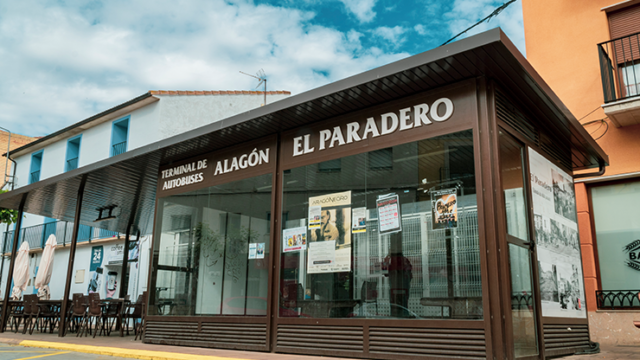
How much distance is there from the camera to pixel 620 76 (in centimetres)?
971

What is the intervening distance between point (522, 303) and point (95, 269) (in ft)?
63.8

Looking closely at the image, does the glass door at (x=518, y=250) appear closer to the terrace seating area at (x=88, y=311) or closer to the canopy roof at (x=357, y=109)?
the canopy roof at (x=357, y=109)

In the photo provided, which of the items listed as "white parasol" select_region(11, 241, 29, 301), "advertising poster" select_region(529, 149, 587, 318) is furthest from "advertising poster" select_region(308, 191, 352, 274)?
Answer: "white parasol" select_region(11, 241, 29, 301)

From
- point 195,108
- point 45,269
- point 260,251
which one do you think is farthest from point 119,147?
point 260,251

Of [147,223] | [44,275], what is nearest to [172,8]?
[147,223]

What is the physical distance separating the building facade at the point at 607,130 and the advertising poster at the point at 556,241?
177cm

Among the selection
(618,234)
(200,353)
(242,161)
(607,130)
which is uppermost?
(607,130)

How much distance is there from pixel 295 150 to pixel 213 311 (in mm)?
2926

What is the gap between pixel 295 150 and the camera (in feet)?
24.3

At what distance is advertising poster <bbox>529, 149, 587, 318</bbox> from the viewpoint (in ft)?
20.8

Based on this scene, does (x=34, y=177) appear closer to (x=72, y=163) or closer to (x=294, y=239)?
(x=72, y=163)

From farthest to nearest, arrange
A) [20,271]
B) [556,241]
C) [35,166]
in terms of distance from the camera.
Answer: [35,166], [20,271], [556,241]

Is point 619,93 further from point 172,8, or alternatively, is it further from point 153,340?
point 172,8

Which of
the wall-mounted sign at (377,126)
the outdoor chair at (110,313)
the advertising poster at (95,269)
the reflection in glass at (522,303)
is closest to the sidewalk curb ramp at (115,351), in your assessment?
the outdoor chair at (110,313)
